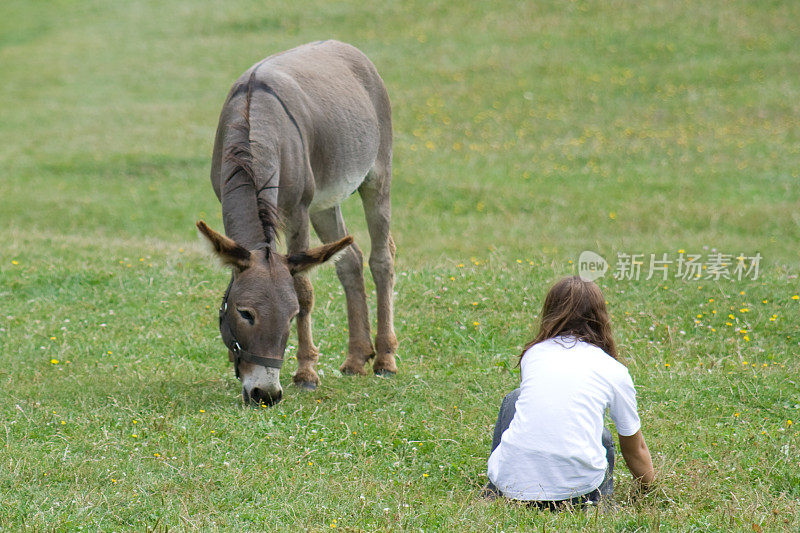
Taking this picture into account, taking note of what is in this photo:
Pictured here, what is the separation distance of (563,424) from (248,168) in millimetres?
2933

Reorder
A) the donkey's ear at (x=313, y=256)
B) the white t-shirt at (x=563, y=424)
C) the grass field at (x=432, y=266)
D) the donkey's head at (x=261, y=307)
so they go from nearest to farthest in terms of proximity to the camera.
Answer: the white t-shirt at (x=563, y=424) → the grass field at (x=432, y=266) → the donkey's head at (x=261, y=307) → the donkey's ear at (x=313, y=256)

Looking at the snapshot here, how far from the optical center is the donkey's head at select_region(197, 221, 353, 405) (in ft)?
19.1

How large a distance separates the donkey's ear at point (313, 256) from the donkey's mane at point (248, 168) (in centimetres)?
21

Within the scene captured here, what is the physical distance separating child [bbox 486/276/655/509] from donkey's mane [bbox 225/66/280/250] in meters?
2.15

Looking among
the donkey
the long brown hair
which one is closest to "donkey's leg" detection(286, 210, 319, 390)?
the donkey

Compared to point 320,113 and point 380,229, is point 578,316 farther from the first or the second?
point 380,229

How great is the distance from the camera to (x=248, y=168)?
6246 mm

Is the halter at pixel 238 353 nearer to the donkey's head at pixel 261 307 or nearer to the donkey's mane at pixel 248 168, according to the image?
the donkey's head at pixel 261 307

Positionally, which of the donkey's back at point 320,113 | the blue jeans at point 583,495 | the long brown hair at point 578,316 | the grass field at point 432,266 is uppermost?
the donkey's back at point 320,113

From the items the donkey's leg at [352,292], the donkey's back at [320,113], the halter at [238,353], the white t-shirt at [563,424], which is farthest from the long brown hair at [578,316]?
the donkey's leg at [352,292]

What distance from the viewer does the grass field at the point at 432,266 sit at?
5.18 metres

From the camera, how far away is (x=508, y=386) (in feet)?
23.3

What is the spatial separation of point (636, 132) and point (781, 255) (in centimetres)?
795

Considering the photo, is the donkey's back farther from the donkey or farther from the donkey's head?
the donkey's head
